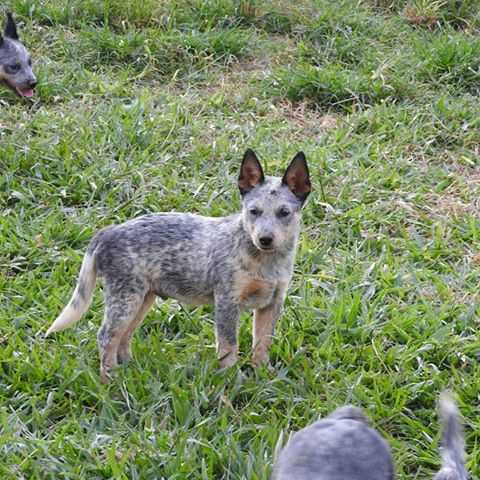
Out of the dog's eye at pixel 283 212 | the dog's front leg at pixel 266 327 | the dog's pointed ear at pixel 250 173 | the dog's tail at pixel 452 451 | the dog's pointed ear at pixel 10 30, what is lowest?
the dog's pointed ear at pixel 10 30

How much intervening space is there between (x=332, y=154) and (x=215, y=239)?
248 cm

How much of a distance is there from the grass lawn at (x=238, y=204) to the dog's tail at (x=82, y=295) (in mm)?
182

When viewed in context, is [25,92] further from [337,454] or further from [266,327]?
[337,454]

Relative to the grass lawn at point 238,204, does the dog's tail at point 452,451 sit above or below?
above

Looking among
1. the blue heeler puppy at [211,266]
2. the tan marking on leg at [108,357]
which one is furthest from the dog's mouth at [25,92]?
the tan marking on leg at [108,357]

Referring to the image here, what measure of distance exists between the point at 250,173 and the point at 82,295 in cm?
98

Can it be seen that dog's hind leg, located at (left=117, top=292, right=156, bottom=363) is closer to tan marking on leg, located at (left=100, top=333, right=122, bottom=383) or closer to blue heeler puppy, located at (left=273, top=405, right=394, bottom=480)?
tan marking on leg, located at (left=100, top=333, right=122, bottom=383)

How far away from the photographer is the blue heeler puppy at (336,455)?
2.39m

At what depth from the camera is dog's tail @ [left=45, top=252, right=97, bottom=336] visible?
15.3ft

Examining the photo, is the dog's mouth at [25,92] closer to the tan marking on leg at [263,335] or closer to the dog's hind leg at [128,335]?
the dog's hind leg at [128,335]

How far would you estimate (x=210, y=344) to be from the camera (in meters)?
4.94

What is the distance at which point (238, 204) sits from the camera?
620cm

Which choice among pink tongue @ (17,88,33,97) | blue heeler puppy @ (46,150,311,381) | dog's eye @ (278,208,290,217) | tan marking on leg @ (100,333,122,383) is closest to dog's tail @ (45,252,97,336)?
blue heeler puppy @ (46,150,311,381)

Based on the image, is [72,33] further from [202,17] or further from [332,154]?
[332,154]
